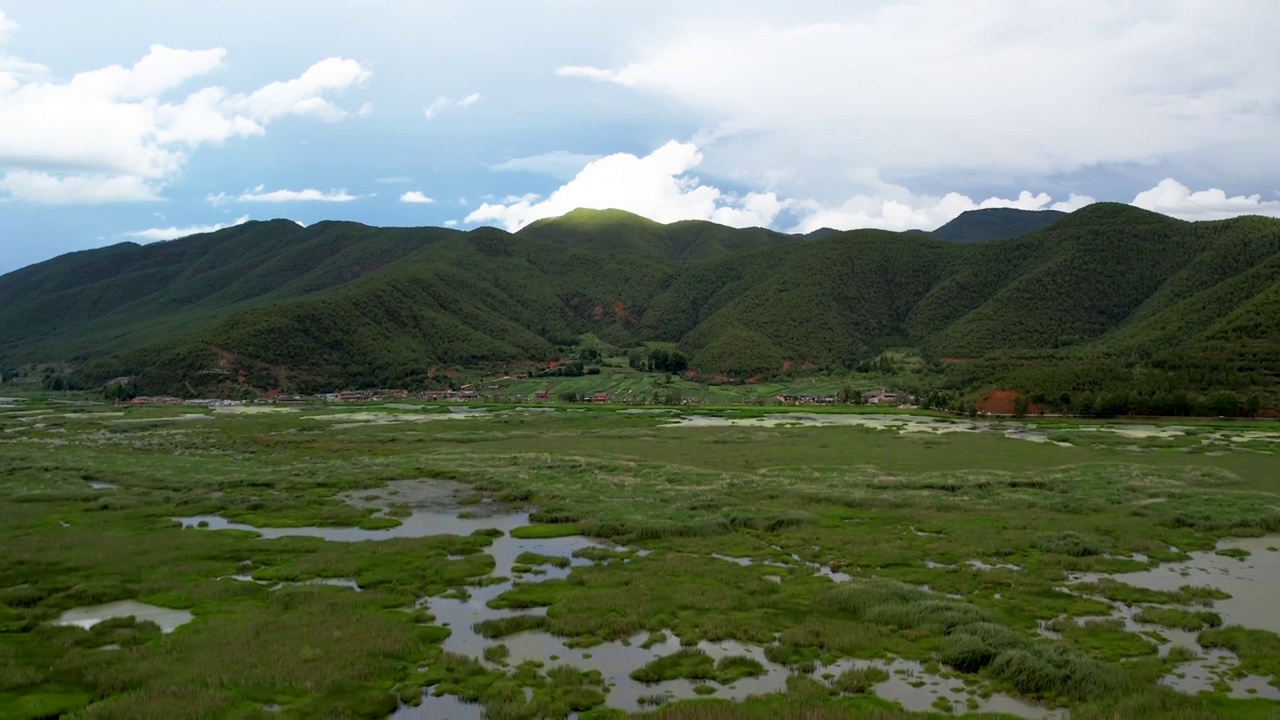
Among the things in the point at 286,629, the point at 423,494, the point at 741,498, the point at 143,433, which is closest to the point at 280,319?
the point at 143,433

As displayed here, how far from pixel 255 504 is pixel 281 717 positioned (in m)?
28.5

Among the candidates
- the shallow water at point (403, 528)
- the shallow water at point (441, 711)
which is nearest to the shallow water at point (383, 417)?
the shallow water at point (403, 528)

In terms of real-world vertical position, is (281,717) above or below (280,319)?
below

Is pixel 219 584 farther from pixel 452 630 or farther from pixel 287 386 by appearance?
pixel 287 386

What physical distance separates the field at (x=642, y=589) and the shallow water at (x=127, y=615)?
0.20 m

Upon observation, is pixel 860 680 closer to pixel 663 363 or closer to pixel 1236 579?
pixel 1236 579

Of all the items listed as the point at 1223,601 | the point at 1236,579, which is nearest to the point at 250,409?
the point at 1236,579

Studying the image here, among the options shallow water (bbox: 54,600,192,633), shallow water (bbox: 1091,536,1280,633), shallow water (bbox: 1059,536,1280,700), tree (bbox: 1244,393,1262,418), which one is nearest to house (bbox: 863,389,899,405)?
tree (bbox: 1244,393,1262,418)

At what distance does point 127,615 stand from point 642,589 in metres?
14.5

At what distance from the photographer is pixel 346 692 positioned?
55.0 feet

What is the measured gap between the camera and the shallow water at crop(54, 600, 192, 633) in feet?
70.6

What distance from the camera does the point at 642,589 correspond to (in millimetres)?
24203

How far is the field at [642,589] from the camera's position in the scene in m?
16.6

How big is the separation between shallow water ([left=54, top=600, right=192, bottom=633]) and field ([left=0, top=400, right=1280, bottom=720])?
0.20 meters
